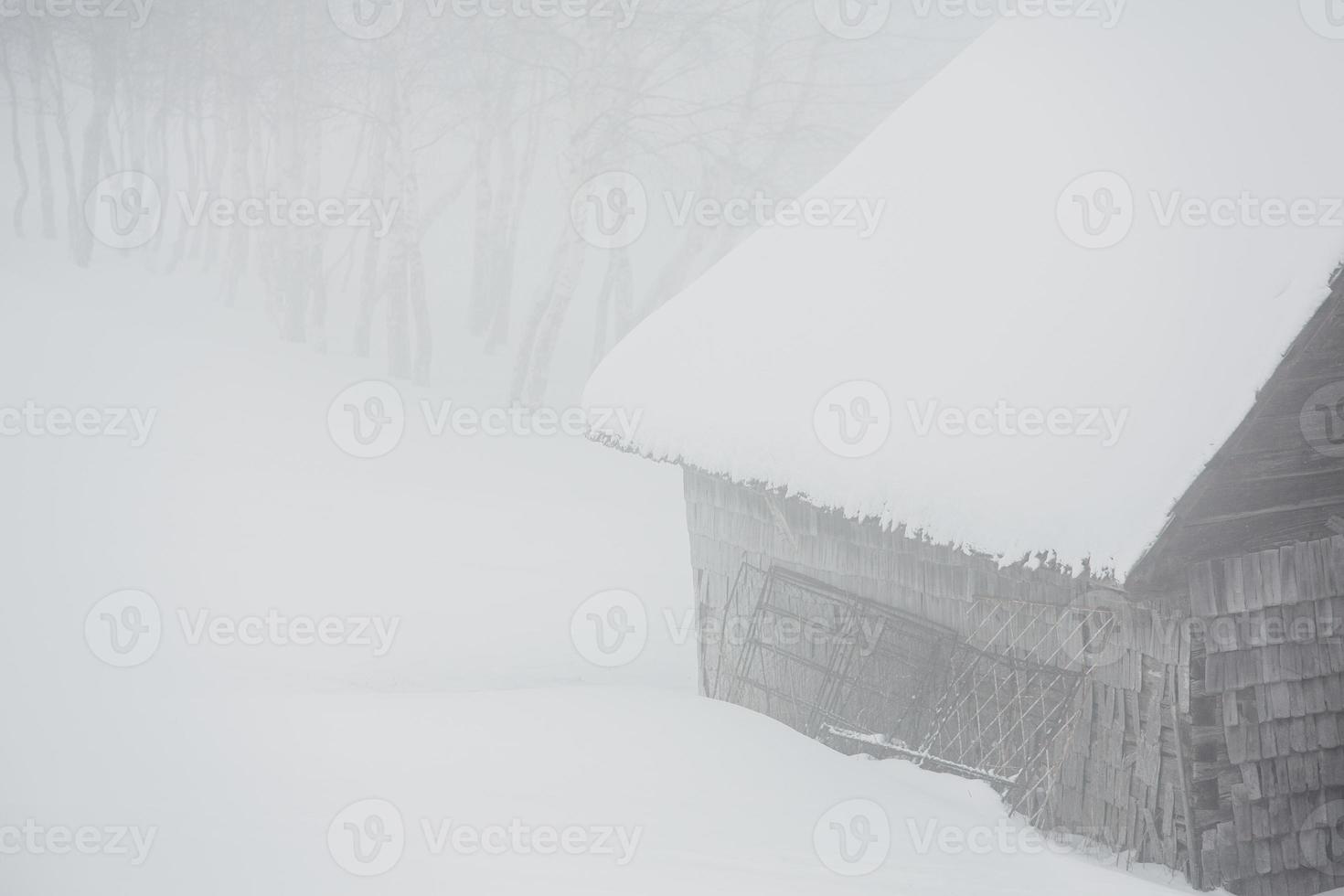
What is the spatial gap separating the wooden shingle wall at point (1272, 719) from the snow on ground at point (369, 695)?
1.04m

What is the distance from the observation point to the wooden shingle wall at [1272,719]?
6664mm

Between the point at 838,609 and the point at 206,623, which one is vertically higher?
the point at 838,609

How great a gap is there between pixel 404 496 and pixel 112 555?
570cm

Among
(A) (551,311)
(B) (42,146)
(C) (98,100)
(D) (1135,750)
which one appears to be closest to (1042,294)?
(D) (1135,750)

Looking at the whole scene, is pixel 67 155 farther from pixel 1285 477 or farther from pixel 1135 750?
pixel 1285 477

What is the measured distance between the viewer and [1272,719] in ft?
22.9

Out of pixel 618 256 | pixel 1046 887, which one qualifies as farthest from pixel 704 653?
pixel 618 256

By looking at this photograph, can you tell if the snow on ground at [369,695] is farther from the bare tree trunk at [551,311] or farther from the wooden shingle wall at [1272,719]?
the bare tree trunk at [551,311]

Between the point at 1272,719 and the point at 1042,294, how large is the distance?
3.30m

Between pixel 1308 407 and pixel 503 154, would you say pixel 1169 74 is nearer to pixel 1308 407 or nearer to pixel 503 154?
pixel 1308 407

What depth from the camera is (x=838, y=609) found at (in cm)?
942

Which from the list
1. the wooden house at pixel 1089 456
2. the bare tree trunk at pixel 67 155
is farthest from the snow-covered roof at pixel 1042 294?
the bare tree trunk at pixel 67 155

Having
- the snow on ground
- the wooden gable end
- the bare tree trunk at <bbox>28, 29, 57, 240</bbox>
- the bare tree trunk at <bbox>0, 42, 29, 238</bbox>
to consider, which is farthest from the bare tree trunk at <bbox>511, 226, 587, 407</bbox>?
the wooden gable end

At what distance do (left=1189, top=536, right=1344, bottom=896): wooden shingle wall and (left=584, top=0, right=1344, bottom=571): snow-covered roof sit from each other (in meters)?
1.15
